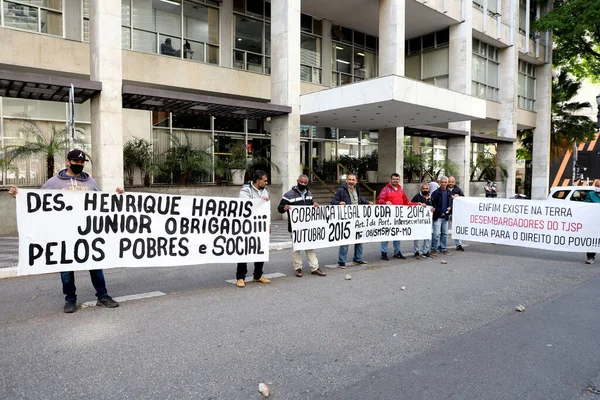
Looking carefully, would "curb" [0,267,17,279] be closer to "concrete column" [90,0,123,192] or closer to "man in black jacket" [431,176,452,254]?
"concrete column" [90,0,123,192]

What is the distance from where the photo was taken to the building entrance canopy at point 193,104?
14062 mm

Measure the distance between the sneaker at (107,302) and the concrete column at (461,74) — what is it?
23036 millimetres

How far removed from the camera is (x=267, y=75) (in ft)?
69.5

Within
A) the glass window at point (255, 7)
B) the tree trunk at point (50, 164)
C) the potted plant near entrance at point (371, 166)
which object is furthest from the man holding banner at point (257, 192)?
the potted plant near entrance at point (371, 166)

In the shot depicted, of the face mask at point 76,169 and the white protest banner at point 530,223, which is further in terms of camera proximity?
the white protest banner at point 530,223

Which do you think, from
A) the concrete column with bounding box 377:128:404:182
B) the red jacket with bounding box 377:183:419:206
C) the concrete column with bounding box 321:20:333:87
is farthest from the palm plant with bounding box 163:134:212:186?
the concrete column with bounding box 377:128:404:182

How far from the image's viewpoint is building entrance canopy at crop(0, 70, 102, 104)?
1159cm

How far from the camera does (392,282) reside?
7.34m

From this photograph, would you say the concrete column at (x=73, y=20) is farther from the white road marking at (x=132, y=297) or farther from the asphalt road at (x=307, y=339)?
the white road marking at (x=132, y=297)

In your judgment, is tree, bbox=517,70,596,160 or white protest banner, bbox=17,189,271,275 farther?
tree, bbox=517,70,596,160

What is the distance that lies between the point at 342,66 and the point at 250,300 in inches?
860

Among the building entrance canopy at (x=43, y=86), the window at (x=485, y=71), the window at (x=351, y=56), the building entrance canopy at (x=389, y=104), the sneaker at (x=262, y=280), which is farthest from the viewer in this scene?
the window at (x=485, y=71)

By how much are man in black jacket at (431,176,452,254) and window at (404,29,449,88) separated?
1922cm

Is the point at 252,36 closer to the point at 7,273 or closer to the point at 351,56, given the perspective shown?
the point at 351,56
